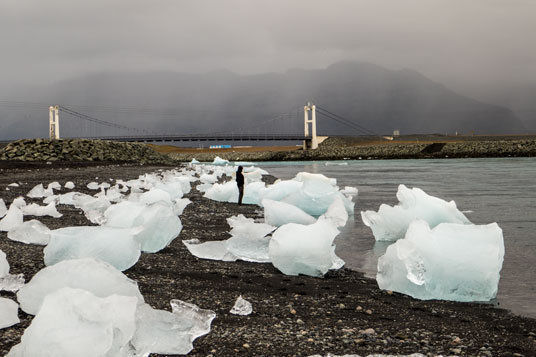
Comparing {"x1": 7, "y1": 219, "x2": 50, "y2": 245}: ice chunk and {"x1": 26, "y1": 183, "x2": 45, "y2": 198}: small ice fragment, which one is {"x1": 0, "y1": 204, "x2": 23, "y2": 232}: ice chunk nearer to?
{"x1": 7, "y1": 219, "x2": 50, "y2": 245}: ice chunk

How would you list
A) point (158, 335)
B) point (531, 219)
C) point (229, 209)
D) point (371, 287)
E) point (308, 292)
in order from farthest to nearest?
point (229, 209) → point (531, 219) → point (371, 287) → point (308, 292) → point (158, 335)

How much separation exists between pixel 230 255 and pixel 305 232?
0.66 m

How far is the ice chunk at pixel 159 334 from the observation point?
180 cm

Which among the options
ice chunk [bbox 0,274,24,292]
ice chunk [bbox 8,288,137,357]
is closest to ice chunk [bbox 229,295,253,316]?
ice chunk [bbox 8,288,137,357]

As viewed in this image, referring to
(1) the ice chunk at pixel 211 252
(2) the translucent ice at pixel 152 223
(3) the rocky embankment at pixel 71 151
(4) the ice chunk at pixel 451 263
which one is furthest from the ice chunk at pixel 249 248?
(3) the rocky embankment at pixel 71 151

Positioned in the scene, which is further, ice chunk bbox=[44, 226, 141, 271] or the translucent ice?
the translucent ice

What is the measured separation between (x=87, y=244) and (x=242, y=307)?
3.39 feet

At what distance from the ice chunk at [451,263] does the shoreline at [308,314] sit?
9cm

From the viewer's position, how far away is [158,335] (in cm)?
185

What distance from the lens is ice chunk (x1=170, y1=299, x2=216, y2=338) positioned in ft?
6.55

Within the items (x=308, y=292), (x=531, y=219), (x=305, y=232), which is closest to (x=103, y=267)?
(x=308, y=292)

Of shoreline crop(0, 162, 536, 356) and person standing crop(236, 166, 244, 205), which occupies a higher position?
person standing crop(236, 166, 244, 205)

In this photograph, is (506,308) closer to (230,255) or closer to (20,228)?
(230,255)

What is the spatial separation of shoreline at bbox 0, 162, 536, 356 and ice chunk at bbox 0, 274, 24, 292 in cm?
7
